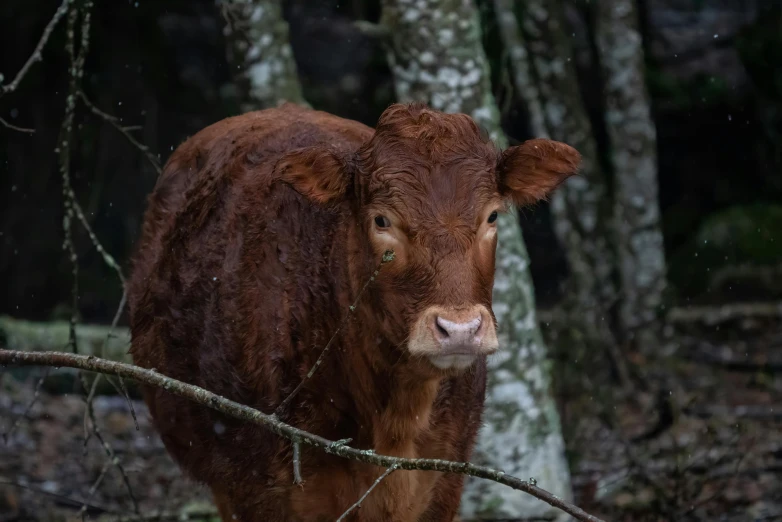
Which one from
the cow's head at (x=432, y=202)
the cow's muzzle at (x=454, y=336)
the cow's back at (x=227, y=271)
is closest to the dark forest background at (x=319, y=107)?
the cow's back at (x=227, y=271)

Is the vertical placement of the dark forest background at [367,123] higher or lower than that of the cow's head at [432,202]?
lower

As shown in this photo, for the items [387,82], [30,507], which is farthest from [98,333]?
[387,82]

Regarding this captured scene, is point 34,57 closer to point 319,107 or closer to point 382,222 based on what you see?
point 382,222

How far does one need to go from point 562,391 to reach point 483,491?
7.05 feet

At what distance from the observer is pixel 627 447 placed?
7.11 m

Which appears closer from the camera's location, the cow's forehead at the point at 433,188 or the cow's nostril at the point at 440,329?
the cow's nostril at the point at 440,329

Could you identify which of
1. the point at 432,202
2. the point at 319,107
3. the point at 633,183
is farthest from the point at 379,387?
the point at 319,107

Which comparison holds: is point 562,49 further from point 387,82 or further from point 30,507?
point 30,507

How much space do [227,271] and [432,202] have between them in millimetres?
1109

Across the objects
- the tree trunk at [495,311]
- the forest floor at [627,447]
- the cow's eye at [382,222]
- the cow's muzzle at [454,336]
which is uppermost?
the cow's eye at [382,222]

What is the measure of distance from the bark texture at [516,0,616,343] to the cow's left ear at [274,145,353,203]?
15.8ft

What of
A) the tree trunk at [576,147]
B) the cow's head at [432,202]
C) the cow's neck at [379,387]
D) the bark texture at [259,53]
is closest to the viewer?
the cow's head at [432,202]

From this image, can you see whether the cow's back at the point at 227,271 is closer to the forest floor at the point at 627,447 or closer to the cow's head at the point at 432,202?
the cow's head at the point at 432,202

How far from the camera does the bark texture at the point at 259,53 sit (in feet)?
22.5
